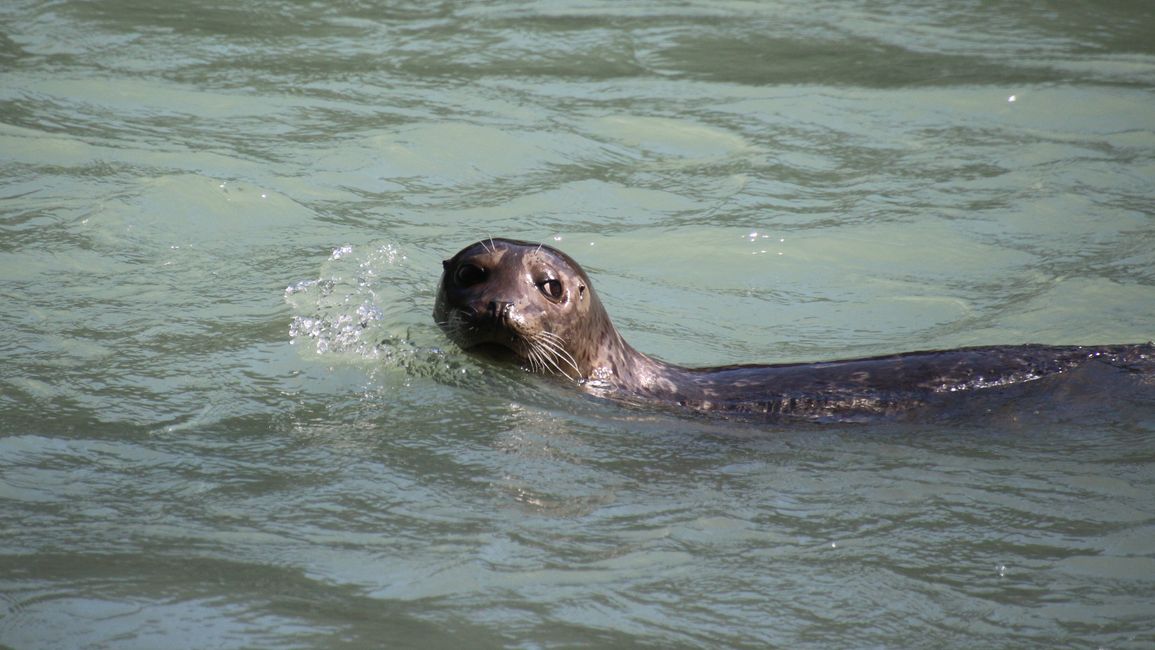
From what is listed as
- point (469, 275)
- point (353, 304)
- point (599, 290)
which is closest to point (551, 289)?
point (469, 275)

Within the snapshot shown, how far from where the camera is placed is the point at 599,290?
729 cm

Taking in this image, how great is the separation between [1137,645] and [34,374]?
13.1 ft

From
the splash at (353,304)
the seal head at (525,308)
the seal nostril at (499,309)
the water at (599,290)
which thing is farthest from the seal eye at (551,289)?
the splash at (353,304)

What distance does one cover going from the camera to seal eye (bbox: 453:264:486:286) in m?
5.68

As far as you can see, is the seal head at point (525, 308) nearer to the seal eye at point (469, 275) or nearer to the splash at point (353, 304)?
the seal eye at point (469, 275)

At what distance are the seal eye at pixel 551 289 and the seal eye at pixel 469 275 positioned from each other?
0.24m

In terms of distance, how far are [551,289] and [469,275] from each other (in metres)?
0.34

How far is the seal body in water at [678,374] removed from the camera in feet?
18.3

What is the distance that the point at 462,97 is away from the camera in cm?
1005

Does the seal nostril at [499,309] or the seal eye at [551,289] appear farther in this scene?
the seal eye at [551,289]

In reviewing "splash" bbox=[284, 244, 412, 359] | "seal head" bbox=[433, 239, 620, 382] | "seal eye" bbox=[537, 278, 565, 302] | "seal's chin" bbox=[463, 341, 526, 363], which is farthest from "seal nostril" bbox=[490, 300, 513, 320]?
"splash" bbox=[284, 244, 412, 359]

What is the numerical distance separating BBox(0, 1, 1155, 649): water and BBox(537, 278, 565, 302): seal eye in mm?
378

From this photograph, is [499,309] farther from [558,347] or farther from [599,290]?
[599,290]

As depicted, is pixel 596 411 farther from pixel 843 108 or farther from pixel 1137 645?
pixel 843 108
